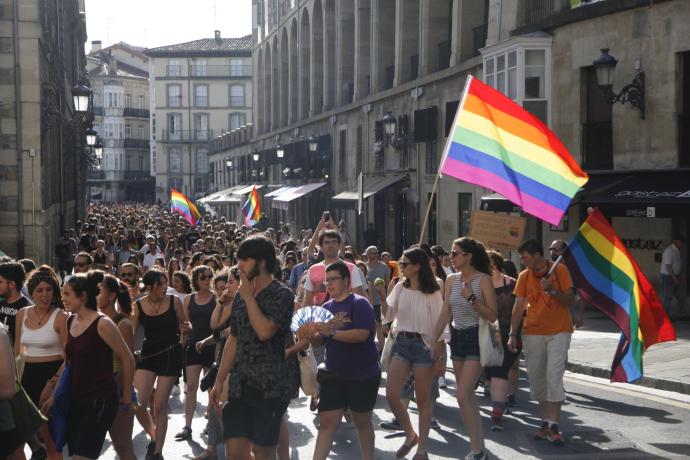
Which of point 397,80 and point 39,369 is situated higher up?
point 397,80

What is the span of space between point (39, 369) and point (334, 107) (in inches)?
1456

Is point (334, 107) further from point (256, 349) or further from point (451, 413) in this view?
point (256, 349)

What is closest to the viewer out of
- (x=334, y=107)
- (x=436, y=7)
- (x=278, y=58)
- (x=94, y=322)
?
(x=94, y=322)

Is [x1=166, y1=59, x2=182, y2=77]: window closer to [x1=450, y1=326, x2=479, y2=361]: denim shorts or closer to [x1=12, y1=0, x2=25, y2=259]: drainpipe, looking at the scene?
[x1=12, y1=0, x2=25, y2=259]: drainpipe

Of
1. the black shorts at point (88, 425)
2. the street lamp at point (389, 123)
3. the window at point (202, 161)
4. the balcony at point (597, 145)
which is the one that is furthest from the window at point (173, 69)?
the black shorts at point (88, 425)

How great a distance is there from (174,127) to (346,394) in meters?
97.0

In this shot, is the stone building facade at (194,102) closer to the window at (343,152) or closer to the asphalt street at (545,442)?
the window at (343,152)

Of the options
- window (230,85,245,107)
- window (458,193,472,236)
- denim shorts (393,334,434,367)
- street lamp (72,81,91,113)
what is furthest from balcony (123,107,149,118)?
denim shorts (393,334,434,367)

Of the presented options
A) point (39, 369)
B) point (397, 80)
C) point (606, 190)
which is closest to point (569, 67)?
point (606, 190)

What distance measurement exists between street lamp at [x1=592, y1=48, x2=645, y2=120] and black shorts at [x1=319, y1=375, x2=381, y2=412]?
13.3m

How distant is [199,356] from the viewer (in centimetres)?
973

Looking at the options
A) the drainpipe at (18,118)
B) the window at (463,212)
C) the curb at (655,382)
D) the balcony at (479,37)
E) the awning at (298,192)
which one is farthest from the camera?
the awning at (298,192)

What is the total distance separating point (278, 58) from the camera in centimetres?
5903

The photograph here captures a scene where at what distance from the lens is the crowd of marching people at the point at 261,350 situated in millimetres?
6254
